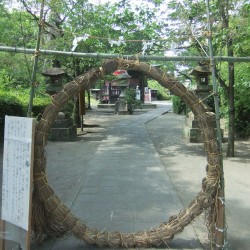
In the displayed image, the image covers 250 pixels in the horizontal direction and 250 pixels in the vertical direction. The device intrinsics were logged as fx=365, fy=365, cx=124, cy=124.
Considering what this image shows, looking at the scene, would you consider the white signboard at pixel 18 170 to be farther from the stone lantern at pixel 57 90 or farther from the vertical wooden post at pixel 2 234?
the stone lantern at pixel 57 90

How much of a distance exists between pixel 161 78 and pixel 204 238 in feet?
6.63

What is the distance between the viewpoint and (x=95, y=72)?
4035 mm

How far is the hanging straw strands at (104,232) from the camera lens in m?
3.92

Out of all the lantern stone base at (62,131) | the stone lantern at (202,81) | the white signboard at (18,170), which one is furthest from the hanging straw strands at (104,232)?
the lantern stone base at (62,131)

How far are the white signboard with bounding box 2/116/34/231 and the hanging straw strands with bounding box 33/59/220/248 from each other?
280 millimetres

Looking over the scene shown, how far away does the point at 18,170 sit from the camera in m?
3.60

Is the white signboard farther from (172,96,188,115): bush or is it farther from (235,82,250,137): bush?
(172,96,188,115): bush

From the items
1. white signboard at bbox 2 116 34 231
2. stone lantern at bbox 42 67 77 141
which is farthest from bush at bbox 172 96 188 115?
white signboard at bbox 2 116 34 231

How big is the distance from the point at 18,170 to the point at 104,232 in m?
1.27

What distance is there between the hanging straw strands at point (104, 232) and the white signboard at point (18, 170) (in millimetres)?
280

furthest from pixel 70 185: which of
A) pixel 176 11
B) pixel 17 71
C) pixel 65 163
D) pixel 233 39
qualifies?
pixel 17 71

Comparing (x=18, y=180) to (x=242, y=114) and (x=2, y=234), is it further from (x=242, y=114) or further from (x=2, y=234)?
(x=242, y=114)

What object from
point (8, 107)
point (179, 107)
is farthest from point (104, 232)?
point (179, 107)

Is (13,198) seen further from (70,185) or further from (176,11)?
(176,11)
